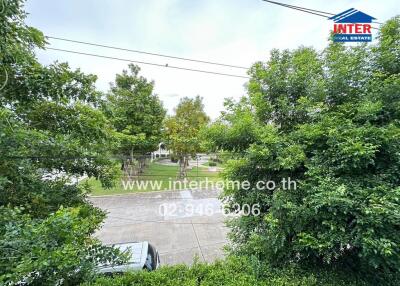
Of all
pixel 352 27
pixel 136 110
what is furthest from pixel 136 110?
pixel 352 27

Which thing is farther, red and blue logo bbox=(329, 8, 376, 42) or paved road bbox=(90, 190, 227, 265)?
paved road bbox=(90, 190, 227, 265)

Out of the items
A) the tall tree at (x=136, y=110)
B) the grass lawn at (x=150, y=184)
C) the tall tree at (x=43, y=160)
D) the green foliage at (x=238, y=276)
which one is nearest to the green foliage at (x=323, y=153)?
the green foliage at (x=238, y=276)

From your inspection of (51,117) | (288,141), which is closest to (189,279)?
(288,141)

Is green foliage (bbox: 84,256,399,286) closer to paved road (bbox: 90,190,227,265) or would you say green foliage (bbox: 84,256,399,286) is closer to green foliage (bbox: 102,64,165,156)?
paved road (bbox: 90,190,227,265)

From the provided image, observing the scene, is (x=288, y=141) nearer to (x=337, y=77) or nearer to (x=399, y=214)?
(x=337, y=77)

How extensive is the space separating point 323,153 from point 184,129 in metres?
8.89

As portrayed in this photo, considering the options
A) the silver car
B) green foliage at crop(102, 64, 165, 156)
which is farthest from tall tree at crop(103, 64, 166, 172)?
the silver car

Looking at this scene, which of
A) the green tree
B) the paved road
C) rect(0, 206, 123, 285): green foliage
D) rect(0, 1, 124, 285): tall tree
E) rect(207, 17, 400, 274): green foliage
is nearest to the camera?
rect(0, 206, 123, 285): green foliage

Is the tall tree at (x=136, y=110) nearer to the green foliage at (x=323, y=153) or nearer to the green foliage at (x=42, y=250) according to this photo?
the green foliage at (x=323, y=153)

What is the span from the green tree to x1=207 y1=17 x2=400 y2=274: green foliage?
6530 mm

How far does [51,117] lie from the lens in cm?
311

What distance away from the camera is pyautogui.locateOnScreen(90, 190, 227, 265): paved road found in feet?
19.1

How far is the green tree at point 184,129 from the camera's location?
10.3 m

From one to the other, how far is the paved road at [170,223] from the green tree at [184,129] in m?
2.04
